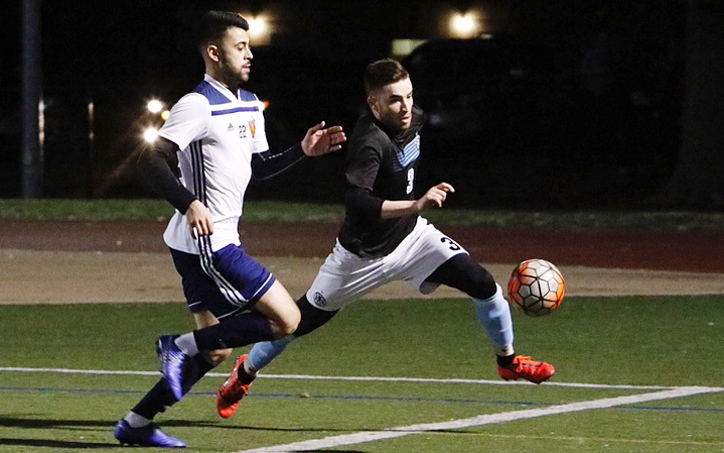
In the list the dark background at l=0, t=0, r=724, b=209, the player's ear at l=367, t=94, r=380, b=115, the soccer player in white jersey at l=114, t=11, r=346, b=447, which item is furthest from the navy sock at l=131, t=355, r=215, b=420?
the dark background at l=0, t=0, r=724, b=209

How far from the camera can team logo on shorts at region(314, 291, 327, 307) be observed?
360 inches

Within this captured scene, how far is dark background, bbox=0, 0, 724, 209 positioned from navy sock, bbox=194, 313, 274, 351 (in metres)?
18.6

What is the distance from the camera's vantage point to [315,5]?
138 ft

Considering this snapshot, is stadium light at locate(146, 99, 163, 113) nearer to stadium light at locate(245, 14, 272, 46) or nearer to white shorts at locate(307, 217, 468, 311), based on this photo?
stadium light at locate(245, 14, 272, 46)

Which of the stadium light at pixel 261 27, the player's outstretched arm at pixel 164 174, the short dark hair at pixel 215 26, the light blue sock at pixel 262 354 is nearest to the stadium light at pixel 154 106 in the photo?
the stadium light at pixel 261 27

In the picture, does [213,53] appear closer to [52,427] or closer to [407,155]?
[407,155]

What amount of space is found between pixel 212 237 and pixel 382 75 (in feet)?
4.46

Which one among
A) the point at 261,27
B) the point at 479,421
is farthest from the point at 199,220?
the point at 261,27

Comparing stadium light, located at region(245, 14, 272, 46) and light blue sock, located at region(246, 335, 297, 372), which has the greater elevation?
stadium light, located at region(245, 14, 272, 46)

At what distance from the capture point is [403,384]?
1029 cm

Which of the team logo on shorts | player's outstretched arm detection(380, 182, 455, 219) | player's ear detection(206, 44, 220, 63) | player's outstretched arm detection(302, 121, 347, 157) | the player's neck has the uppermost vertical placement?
player's ear detection(206, 44, 220, 63)

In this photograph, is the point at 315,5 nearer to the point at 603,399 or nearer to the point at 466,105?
the point at 466,105

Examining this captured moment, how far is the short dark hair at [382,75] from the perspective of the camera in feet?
28.9

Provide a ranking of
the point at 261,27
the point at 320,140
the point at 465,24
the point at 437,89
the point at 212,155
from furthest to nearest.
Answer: the point at 261,27, the point at 465,24, the point at 437,89, the point at 320,140, the point at 212,155
